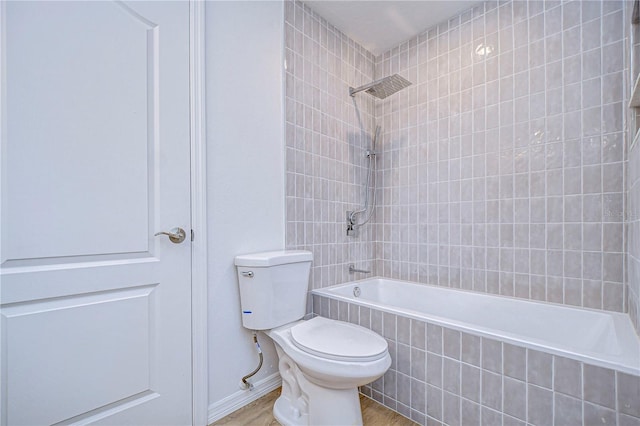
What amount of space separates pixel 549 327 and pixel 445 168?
45.7 inches

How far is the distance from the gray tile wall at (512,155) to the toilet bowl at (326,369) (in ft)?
3.56

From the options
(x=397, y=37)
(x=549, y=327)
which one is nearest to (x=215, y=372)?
(x=549, y=327)

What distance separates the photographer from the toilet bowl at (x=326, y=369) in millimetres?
1220

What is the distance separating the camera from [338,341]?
1.36 meters

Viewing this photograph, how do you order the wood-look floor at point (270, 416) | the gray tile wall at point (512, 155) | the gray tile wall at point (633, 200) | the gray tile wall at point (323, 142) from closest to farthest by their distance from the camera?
the gray tile wall at point (633, 200)
the wood-look floor at point (270, 416)
the gray tile wall at point (512, 155)
the gray tile wall at point (323, 142)

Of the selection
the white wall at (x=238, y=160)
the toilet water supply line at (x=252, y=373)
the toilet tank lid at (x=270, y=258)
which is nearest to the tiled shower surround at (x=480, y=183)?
the white wall at (x=238, y=160)

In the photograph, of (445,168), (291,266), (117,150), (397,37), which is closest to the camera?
(117,150)

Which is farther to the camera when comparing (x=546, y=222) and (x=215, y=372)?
(x=546, y=222)

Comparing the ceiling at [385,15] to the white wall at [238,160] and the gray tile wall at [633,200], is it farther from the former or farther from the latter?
the gray tile wall at [633,200]

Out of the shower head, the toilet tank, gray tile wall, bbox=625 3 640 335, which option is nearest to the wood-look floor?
the toilet tank

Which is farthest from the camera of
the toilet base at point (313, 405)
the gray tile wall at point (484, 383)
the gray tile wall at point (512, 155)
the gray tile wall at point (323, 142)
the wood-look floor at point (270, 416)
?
the gray tile wall at point (323, 142)

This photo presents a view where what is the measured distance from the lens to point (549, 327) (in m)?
1.67

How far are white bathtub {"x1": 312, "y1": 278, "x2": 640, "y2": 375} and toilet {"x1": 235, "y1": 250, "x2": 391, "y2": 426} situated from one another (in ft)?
1.03

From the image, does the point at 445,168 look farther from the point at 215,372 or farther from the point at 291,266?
the point at 215,372
